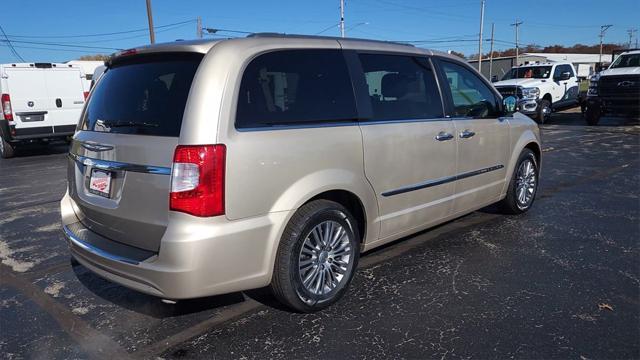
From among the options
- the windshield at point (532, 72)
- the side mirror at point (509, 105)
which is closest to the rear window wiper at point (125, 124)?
the side mirror at point (509, 105)

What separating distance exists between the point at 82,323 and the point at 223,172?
1540mm

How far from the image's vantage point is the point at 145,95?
9.86 ft

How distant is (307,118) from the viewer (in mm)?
3139

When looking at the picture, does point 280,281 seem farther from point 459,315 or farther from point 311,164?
point 459,315

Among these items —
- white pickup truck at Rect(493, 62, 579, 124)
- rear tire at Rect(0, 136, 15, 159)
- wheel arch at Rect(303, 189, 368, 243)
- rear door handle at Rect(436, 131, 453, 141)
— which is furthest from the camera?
white pickup truck at Rect(493, 62, 579, 124)

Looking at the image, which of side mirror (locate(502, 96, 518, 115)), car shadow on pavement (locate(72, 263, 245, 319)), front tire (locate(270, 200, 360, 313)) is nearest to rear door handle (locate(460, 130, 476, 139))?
side mirror (locate(502, 96, 518, 115))

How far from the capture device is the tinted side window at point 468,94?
4434 mm

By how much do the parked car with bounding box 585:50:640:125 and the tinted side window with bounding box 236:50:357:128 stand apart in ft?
46.0

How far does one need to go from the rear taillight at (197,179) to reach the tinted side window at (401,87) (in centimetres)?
142

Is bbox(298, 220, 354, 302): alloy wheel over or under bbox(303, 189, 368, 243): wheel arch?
under

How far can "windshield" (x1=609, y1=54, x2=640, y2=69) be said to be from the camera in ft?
49.7

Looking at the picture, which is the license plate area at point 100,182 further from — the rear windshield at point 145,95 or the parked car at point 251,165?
the rear windshield at point 145,95

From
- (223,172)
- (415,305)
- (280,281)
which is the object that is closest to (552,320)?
(415,305)

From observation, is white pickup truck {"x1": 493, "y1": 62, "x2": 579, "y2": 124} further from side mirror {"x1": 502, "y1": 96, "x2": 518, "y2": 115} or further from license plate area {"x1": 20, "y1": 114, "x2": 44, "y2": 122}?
license plate area {"x1": 20, "y1": 114, "x2": 44, "y2": 122}
